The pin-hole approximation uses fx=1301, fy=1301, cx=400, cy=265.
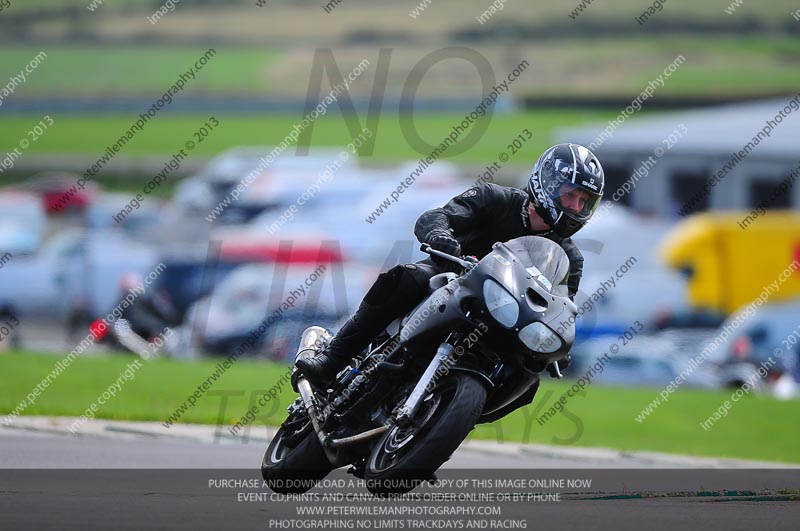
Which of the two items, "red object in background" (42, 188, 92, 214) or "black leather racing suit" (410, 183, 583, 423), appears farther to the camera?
"red object in background" (42, 188, 92, 214)

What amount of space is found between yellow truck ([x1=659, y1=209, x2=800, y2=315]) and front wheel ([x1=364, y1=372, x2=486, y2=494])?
1884 cm

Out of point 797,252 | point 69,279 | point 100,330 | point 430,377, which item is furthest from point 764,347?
point 430,377

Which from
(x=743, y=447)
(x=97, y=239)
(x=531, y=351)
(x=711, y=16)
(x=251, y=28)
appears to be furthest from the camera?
(x=251, y=28)

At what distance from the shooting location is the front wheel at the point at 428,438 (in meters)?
6.36

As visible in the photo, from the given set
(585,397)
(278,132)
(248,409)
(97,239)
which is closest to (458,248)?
(248,409)

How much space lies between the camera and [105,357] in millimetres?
17938

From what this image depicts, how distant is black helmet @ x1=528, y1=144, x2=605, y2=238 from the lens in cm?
723

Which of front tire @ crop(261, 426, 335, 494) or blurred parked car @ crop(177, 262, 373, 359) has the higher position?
front tire @ crop(261, 426, 335, 494)

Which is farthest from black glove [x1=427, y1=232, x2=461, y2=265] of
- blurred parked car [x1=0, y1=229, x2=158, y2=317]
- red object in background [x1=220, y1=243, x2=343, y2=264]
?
red object in background [x1=220, y1=243, x2=343, y2=264]

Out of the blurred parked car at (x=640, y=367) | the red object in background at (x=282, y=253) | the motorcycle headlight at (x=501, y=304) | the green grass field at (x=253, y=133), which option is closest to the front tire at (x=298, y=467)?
the motorcycle headlight at (x=501, y=304)

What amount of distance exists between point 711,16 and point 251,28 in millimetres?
23124

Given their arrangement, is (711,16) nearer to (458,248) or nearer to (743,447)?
(743,447)

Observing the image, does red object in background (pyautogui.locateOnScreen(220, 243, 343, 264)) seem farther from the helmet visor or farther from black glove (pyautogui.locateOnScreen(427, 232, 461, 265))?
black glove (pyautogui.locateOnScreen(427, 232, 461, 265))

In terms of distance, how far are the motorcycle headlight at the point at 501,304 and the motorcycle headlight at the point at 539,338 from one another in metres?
0.08
